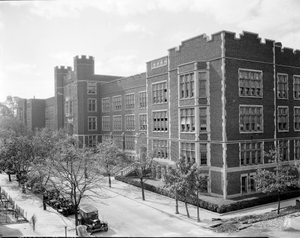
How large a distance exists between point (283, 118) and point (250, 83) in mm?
7152

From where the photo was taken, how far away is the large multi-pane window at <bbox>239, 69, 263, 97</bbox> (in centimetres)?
3031

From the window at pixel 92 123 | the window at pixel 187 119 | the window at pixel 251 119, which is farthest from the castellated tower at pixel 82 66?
the window at pixel 251 119

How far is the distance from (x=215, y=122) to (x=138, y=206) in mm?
11281

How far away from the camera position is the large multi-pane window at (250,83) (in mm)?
30312

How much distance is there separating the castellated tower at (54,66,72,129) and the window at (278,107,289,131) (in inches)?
1911

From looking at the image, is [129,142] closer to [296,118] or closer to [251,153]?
[251,153]

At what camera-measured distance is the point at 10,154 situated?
3425 centimetres

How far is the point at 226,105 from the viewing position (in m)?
29.1

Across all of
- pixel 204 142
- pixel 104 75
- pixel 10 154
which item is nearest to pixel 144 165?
pixel 204 142

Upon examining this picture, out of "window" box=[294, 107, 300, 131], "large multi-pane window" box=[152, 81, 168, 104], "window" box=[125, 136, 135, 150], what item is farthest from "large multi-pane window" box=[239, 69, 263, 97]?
"window" box=[125, 136, 135, 150]

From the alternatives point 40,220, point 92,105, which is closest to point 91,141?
point 92,105

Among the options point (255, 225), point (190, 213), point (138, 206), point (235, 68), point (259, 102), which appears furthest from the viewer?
point (259, 102)

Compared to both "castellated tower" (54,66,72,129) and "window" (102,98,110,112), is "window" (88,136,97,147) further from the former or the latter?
"castellated tower" (54,66,72,129)

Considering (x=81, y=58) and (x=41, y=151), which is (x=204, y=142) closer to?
(x=41, y=151)
